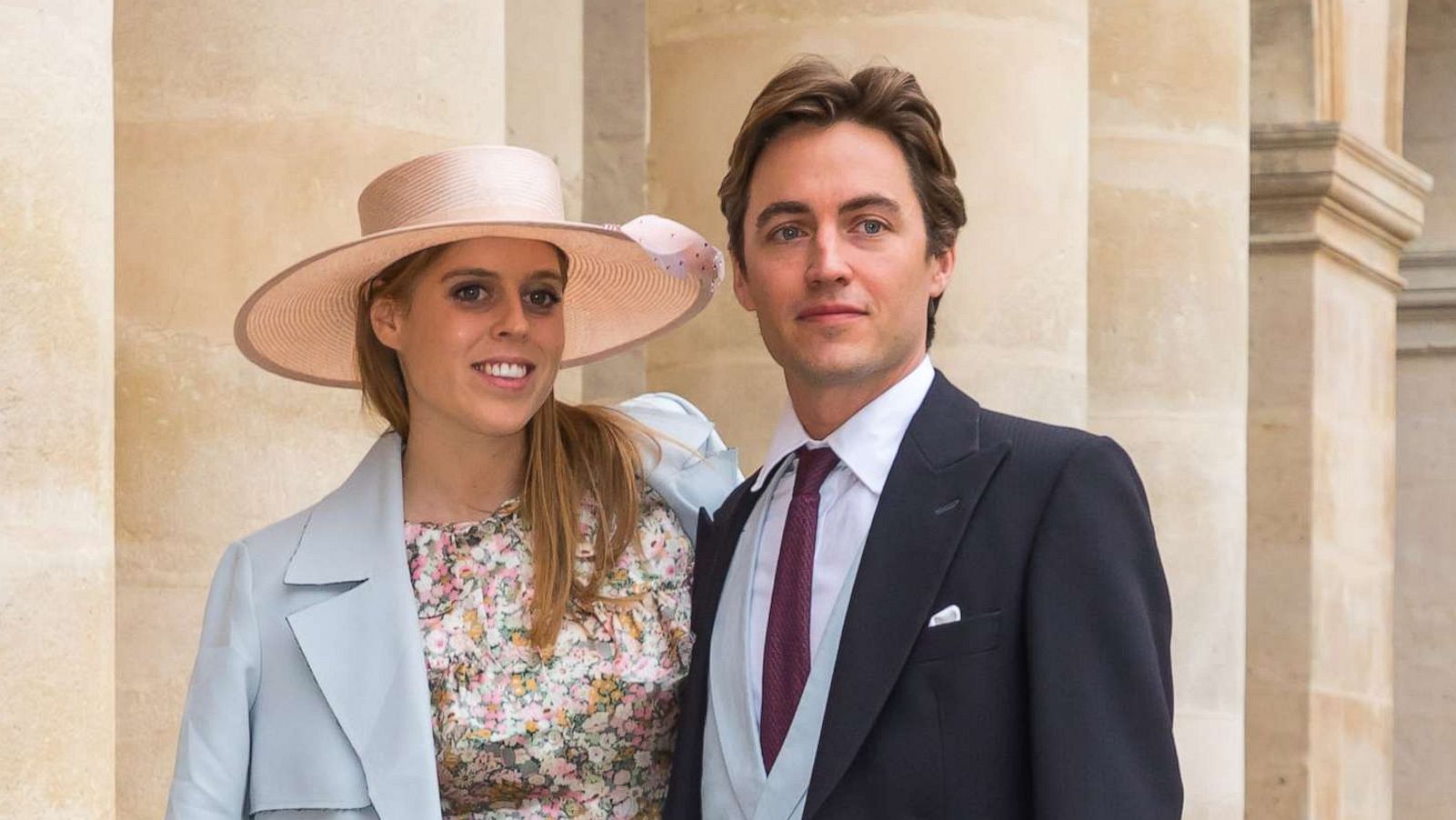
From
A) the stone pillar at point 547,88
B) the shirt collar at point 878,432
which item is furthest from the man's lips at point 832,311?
the stone pillar at point 547,88

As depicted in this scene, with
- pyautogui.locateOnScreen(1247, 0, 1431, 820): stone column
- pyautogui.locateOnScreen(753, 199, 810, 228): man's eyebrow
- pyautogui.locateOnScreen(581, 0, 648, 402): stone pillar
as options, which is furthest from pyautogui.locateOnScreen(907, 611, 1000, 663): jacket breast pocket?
pyautogui.locateOnScreen(1247, 0, 1431, 820): stone column

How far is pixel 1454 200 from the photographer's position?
436 inches

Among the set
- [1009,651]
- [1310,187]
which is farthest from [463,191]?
[1310,187]

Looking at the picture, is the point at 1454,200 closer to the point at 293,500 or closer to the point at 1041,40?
the point at 1041,40

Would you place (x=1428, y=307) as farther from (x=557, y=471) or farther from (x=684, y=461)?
(x=557, y=471)

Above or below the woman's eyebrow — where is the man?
below

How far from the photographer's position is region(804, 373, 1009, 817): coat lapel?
8.07 ft

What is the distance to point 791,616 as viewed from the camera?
8.46ft

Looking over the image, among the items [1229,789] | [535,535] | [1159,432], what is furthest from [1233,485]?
[535,535]

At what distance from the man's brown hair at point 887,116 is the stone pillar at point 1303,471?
18.5 feet

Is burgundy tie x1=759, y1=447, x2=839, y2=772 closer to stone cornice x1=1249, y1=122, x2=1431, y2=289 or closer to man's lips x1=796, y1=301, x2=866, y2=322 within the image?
man's lips x1=796, y1=301, x2=866, y2=322

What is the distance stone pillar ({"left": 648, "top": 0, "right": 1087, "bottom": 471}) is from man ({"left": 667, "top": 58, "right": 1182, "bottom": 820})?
214 centimetres

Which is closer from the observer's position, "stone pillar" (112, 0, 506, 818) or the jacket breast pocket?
the jacket breast pocket

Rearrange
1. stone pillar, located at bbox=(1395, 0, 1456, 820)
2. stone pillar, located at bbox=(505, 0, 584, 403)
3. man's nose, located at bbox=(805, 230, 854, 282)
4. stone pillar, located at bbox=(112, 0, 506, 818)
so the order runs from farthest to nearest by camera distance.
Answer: stone pillar, located at bbox=(1395, 0, 1456, 820) → stone pillar, located at bbox=(505, 0, 584, 403) → stone pillar, located at bbox=(112, 0, 506, 818) → man's nose, located at bbox=(805, 230, 854, 282)
